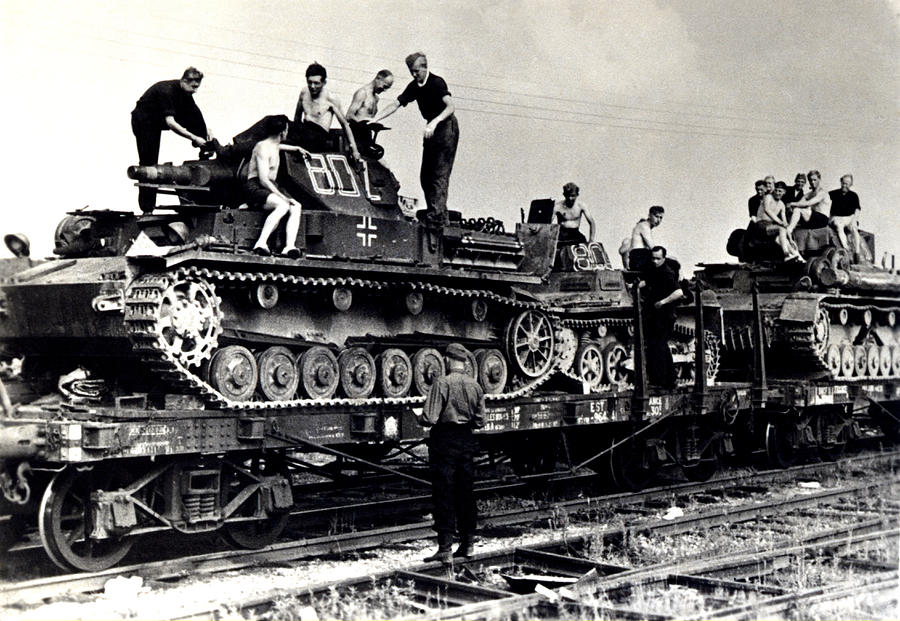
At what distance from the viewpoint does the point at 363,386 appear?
1265cm

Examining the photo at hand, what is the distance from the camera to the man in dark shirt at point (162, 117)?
1269 centimetres

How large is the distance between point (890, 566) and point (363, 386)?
5624mm

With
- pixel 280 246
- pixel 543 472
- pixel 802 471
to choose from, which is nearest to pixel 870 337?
pixel 802 471

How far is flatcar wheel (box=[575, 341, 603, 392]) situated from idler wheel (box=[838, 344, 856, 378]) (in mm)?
5441

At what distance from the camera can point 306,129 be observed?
13234 mm

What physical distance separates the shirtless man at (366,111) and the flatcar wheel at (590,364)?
507 centimetres

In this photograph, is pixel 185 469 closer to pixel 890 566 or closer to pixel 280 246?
pixel 280 246

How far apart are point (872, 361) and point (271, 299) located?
13787mm

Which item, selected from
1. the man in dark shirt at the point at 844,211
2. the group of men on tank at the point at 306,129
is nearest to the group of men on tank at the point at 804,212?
the man in dark shirt at the point at 844,211

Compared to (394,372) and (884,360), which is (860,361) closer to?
(884,360)

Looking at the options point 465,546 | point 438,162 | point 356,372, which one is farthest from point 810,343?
point 465,546

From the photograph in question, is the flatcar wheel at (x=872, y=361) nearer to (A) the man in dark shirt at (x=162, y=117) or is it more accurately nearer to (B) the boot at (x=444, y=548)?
(B) the boot at (x=444, y=548)

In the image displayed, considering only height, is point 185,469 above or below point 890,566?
above

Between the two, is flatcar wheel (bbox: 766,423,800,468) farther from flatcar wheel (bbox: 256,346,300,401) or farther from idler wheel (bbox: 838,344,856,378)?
flatcar wheel (bbox: 256,346,300,401)
